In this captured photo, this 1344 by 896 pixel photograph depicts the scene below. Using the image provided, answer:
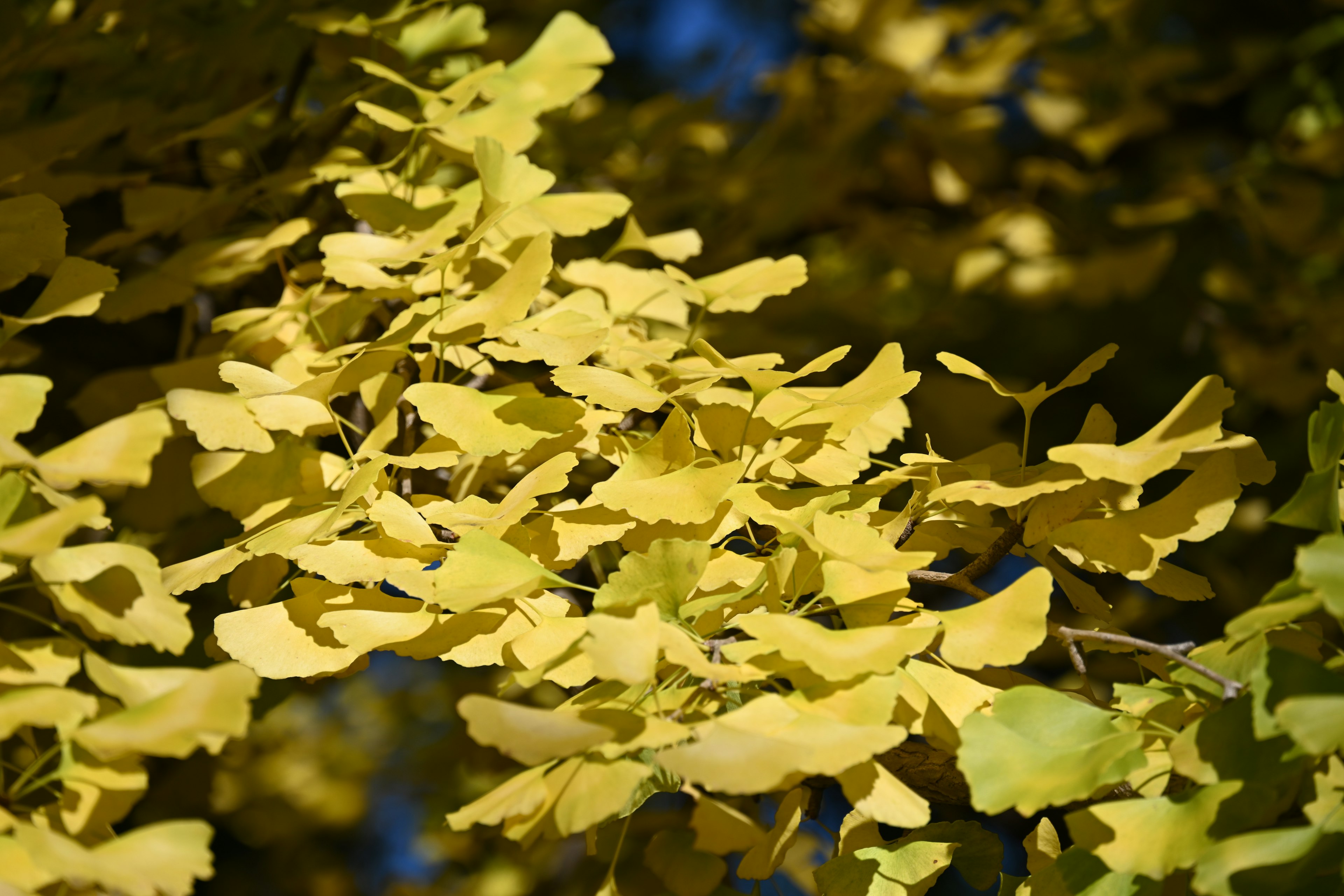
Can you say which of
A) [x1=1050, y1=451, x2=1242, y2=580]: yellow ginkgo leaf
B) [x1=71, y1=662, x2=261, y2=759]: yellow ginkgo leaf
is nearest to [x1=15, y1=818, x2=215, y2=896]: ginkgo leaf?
[x1=71, y1=662, x2=261, y2=759]: yellow ginkgo leaf

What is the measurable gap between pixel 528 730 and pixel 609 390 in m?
0.16

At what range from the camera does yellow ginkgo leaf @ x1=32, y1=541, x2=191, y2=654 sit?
14.4 inches

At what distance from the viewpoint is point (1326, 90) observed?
4.13ft

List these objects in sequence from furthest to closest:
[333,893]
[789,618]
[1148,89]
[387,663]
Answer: [387,663], [333,893], [1148,89], [789,618]

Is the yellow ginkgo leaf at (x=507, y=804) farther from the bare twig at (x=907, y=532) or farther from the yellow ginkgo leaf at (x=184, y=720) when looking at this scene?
the bare twig at (x=907, y=532)

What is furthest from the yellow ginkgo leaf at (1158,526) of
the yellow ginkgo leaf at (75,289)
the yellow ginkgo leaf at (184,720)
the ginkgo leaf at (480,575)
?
the yellow ginkgo leaf at (75,289)

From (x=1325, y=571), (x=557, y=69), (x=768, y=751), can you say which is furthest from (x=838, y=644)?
(x=557, y=69)

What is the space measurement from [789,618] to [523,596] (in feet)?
0.38

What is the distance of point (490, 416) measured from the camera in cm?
45

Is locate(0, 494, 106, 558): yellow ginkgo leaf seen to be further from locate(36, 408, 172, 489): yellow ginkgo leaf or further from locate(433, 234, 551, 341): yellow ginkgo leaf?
locate(433, 234, 551, 341): yellow ginkgo leaf

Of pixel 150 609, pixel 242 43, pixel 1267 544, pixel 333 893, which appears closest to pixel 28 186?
pixel 242 43

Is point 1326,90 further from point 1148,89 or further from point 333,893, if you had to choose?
point 333,893

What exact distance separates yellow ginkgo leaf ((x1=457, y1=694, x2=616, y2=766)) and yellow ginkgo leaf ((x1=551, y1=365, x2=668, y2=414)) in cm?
14

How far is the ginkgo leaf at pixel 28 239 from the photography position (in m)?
0.45
